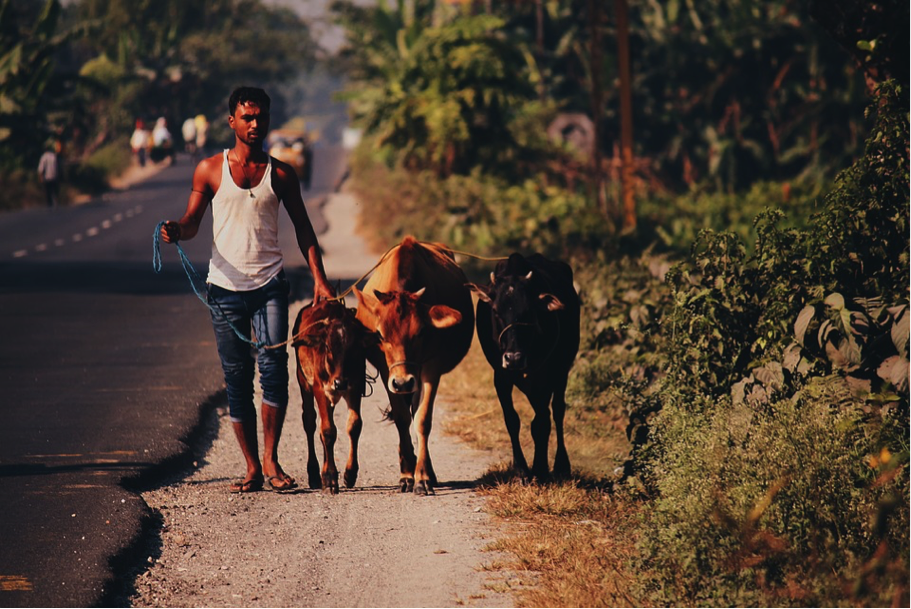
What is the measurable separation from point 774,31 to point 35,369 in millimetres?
28331

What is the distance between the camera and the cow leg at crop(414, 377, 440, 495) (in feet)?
26.6

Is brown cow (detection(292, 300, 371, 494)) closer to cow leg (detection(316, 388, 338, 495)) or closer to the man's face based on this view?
cow leg (detection(316, 388, 338, 495))

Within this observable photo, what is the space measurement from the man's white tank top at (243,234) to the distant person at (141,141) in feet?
148

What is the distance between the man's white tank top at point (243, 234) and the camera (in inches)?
304

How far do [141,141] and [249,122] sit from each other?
4673 cm

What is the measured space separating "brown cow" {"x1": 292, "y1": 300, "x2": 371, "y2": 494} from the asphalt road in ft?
4.14

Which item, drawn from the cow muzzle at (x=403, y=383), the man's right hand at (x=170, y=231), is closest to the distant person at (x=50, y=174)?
the man's right hand at (x=170, y=231)

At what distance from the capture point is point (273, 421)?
26.5ft

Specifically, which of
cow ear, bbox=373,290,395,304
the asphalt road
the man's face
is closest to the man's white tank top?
the man's face

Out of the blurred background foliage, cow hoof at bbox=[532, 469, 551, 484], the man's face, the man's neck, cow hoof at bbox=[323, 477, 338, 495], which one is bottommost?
cow hoof at bbox=[532, 469, 551, 484]

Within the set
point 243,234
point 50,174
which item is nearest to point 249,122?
point 243,234

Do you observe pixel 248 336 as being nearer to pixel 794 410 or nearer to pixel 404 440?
pixel 404 440

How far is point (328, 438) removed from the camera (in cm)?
794

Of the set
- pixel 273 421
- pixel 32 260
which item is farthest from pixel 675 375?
pixel 32 260
